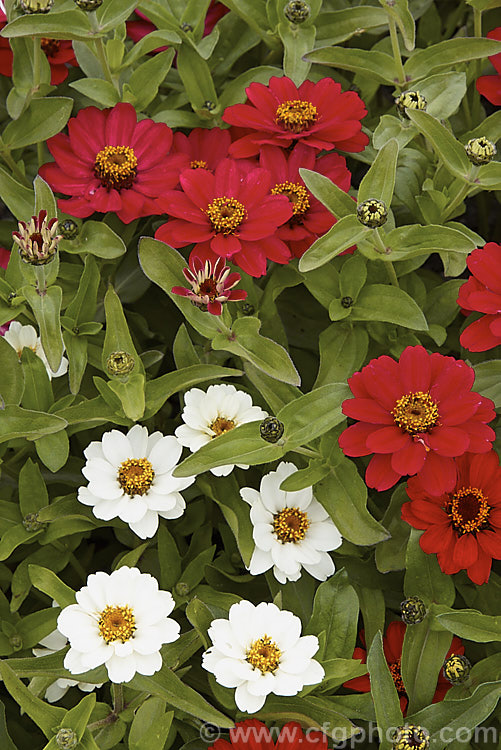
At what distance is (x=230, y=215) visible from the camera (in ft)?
3.08

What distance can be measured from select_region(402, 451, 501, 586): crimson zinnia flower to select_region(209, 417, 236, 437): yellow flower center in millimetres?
196

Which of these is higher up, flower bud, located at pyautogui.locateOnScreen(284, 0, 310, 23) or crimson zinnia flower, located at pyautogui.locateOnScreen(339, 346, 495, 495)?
flower bud, located at pyautogui.locateOnScreen(284, 0, 310, 23)

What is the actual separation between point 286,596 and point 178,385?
257 mm

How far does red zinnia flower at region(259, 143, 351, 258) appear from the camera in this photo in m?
0.98

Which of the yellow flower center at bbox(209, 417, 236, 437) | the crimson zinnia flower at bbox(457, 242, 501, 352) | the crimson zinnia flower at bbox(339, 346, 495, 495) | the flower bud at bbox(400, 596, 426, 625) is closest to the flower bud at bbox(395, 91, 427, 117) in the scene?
the crimson zinnia flower at bbox(457, 242, 501, 352)

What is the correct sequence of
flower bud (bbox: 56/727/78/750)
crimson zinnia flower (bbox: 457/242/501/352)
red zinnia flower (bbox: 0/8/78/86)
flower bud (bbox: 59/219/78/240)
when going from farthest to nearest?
red zinnia flower (bbox: 0/8/78/86) → flower bud (bbox: 59/219/78/240) → crimson zinnia flower (bbox: 457/242/501/352) → flower bud (bbox: 56/727/78/750)

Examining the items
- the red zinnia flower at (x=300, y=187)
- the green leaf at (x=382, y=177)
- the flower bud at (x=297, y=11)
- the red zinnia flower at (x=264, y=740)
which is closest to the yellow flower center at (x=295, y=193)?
the red zinnia flower at (x=300, y=187)

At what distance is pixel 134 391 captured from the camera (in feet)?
2.87

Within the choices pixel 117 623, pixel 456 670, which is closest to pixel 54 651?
pixel 117 623

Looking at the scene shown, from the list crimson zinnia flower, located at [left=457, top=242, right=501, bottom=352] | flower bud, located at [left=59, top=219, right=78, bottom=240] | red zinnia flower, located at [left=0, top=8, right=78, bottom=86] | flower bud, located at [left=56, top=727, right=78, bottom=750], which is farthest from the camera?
red zinnia flower, located at [left=0, top=8, right=78, bottom=86]

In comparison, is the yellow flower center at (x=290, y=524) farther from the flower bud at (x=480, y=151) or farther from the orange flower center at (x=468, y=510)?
the flower bud at (x=480, y=151)

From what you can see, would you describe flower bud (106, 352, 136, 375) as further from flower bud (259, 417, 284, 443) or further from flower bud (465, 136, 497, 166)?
flower bud (465, 136, 497, 166)

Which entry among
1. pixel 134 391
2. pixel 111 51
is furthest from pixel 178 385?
pixel 111 51

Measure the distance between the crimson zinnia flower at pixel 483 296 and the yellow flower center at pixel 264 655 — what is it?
0.34 metres
